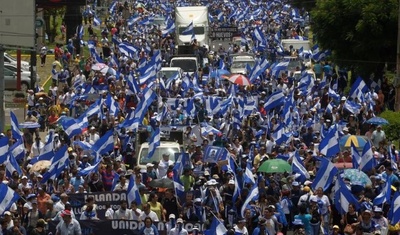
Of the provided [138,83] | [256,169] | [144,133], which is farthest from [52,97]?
[256,169]

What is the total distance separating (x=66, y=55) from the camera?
2067 inches

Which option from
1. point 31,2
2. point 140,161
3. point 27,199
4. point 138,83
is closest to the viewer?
point 27,199

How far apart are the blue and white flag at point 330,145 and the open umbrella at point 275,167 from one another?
1.66 meters

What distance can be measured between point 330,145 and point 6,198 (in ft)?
24.4

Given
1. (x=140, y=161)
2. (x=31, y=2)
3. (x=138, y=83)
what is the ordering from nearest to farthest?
(x=140, y=161) → (x=138, y=83) → (x=31, y=2)

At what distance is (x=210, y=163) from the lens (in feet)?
93.5

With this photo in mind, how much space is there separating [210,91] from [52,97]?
14.4ft

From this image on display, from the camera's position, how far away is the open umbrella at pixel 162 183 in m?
26.2

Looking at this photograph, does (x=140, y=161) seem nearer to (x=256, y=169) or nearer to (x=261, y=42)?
(x=256, y=169)

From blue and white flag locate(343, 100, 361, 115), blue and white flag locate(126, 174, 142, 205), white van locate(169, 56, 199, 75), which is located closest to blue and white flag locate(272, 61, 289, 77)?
white van locate(169, 56, 199, 75)

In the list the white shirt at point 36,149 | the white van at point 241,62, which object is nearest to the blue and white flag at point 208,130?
the white shirt at point 36,149

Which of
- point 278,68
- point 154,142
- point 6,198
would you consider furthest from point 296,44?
point 6,198

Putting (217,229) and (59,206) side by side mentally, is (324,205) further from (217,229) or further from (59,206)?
(59,206)

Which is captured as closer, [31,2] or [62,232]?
[62,232]
